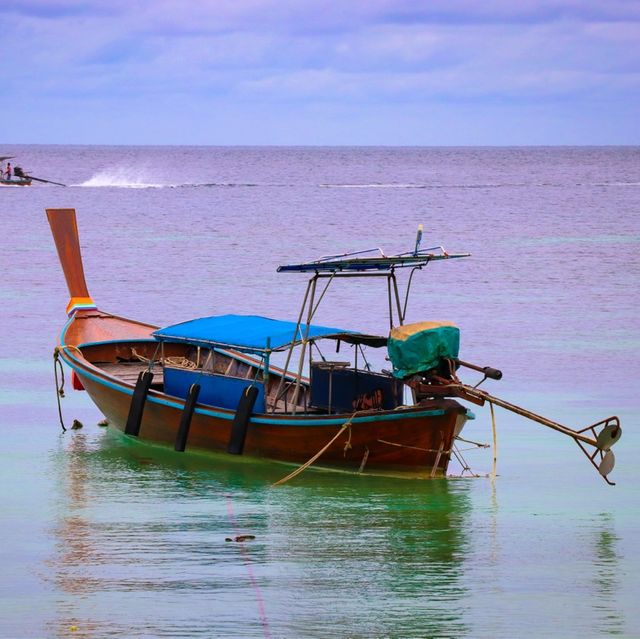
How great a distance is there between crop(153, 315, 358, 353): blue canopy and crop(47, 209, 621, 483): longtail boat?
0.01m

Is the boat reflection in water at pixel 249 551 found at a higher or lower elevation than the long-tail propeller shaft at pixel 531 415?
lower

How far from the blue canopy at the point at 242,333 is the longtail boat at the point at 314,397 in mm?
14

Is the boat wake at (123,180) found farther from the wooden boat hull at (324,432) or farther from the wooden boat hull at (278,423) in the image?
the wooden boat hull at (324,432)

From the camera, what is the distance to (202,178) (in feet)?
395

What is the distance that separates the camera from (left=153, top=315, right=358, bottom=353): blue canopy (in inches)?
590

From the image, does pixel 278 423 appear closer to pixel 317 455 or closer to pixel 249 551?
pixel 317 455

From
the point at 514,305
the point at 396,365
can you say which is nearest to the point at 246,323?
the point at 396,365

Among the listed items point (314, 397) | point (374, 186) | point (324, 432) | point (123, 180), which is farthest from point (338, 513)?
point (123, 180)

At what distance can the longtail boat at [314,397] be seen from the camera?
1388 cm

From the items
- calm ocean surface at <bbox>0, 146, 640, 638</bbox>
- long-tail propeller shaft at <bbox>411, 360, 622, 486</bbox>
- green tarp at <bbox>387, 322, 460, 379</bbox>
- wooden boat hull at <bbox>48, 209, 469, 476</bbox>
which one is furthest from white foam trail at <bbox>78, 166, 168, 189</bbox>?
long-tail propeller shaft at <bbox>411, 360, 622, 486</bbox>

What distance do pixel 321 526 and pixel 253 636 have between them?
3.25 m

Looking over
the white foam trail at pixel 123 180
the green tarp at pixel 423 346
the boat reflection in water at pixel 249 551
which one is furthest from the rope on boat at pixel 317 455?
the white foam trail at pixel 123 180

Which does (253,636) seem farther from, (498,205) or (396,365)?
(498,205)

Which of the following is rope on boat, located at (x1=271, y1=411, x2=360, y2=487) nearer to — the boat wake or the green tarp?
the green tarp
